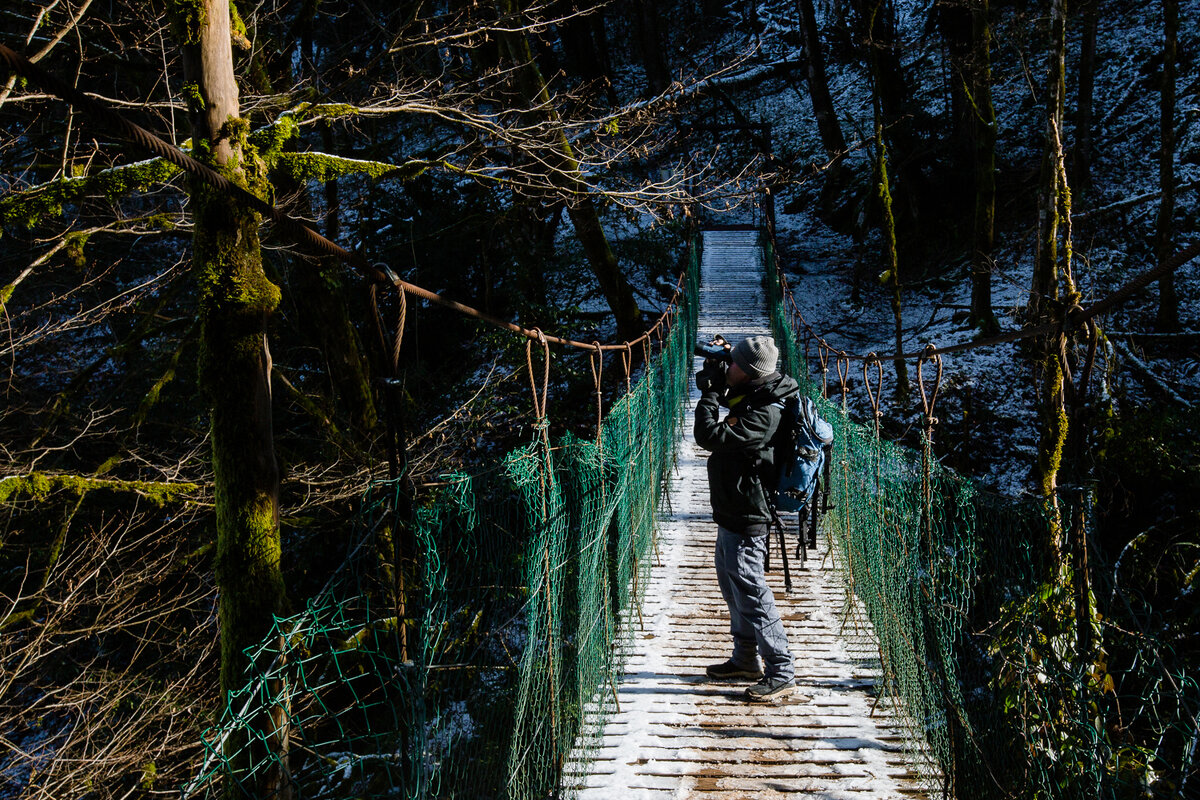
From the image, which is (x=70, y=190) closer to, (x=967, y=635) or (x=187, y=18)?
(x=187, y=18)

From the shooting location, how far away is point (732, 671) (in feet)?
10.1

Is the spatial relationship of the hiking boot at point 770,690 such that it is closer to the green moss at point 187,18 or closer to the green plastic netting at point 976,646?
the green plastic netting at point 976,646

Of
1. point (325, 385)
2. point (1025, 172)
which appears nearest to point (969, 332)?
point (1025, 172)

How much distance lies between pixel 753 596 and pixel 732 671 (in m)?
0.41

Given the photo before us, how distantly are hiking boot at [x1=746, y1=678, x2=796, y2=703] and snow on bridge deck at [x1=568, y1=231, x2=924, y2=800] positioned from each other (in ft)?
0.10

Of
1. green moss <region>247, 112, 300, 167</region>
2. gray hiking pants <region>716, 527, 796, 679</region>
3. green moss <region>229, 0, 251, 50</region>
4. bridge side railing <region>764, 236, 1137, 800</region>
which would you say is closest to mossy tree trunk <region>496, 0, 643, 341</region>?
green moss <region>229, 0, 251, 50</region>

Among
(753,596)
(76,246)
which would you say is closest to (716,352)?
(753,596)

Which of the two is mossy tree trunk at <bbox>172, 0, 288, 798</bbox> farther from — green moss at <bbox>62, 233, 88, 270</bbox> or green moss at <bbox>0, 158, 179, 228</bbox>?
green moss at <bbox>62, 233, 88, 270</bbox>

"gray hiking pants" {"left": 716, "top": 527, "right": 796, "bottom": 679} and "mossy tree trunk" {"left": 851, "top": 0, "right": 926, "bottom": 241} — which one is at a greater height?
"mossy tree trunk" {"left": 851, "top": 0, "right": 926, "bottom": 241}

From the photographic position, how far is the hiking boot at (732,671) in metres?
3.05

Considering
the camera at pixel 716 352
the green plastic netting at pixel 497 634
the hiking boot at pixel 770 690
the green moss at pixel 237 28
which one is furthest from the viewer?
the green moss at pixel 237 28

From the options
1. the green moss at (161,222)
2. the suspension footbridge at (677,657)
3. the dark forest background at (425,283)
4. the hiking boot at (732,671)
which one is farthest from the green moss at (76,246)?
the hiking boot at (732,671)

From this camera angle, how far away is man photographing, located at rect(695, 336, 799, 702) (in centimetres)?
281

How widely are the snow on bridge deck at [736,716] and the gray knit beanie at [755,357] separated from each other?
125 cm
